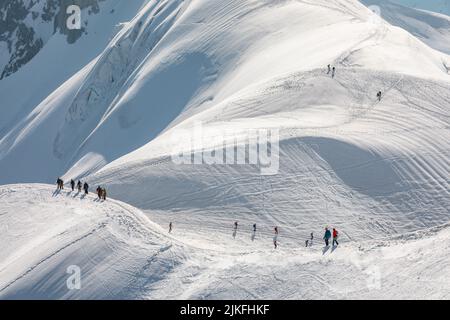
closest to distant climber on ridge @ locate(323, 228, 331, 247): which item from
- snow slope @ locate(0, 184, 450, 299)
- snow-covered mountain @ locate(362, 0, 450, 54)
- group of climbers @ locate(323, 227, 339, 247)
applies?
group of climbers @ locate(323, 227, 339, 247)

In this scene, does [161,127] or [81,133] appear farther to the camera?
[81,133]

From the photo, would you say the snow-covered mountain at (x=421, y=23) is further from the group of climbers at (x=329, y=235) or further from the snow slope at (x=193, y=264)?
the snow slope at (x=193, y=264)

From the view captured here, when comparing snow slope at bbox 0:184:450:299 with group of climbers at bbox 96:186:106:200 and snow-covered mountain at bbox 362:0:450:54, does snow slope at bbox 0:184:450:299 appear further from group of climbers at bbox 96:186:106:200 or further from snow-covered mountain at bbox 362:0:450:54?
snow-covered mountain at bbox 362:0:450:54

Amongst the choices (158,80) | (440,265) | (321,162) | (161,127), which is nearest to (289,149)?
(321,162)

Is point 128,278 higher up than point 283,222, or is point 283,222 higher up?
point 283,222

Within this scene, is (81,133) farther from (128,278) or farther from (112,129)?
(128,278)

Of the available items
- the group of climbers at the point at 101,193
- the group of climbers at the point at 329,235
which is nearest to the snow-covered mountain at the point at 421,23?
the group of climbers at the point at 101,193
